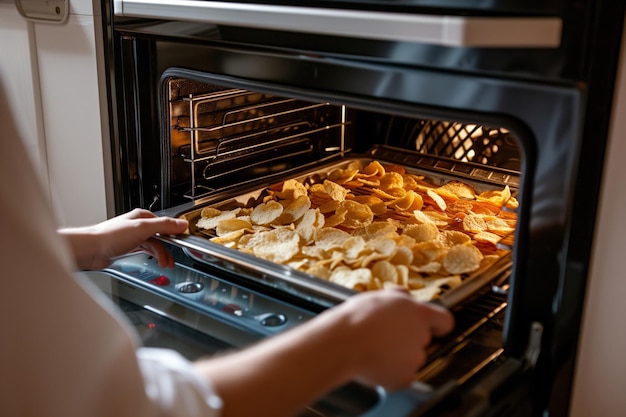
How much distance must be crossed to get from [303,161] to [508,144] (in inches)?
16.4

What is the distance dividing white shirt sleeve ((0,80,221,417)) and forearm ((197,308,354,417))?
2 cm

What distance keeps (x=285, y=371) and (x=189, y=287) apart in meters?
0.39

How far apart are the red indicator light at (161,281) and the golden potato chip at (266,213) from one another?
0.20 meters

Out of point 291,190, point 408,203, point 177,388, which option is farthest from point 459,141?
point 177,388

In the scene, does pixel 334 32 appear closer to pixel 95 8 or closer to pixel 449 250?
pixel 449 250

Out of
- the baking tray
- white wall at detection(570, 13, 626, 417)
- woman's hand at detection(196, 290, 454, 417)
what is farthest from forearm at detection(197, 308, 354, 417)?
white wall at detection(570, 13, 626, 417)

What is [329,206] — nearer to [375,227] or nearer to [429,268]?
[375,227]

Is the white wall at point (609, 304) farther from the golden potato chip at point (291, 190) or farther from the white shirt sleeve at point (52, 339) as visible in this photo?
the golden potato chip at point (291, 190)

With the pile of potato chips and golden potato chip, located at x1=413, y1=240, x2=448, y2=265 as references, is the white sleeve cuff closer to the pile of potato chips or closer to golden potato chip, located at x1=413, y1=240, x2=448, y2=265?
the pile of potato chips

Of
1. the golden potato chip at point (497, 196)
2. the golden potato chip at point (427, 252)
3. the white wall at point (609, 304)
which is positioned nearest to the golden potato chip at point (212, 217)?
the golden potato chip at point (427, 252)

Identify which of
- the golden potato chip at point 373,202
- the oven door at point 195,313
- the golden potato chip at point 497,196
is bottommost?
the oven door at point 195,313

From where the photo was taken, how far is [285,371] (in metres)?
0.71

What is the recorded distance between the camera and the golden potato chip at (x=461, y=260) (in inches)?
40.3

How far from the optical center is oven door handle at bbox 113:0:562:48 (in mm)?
757
